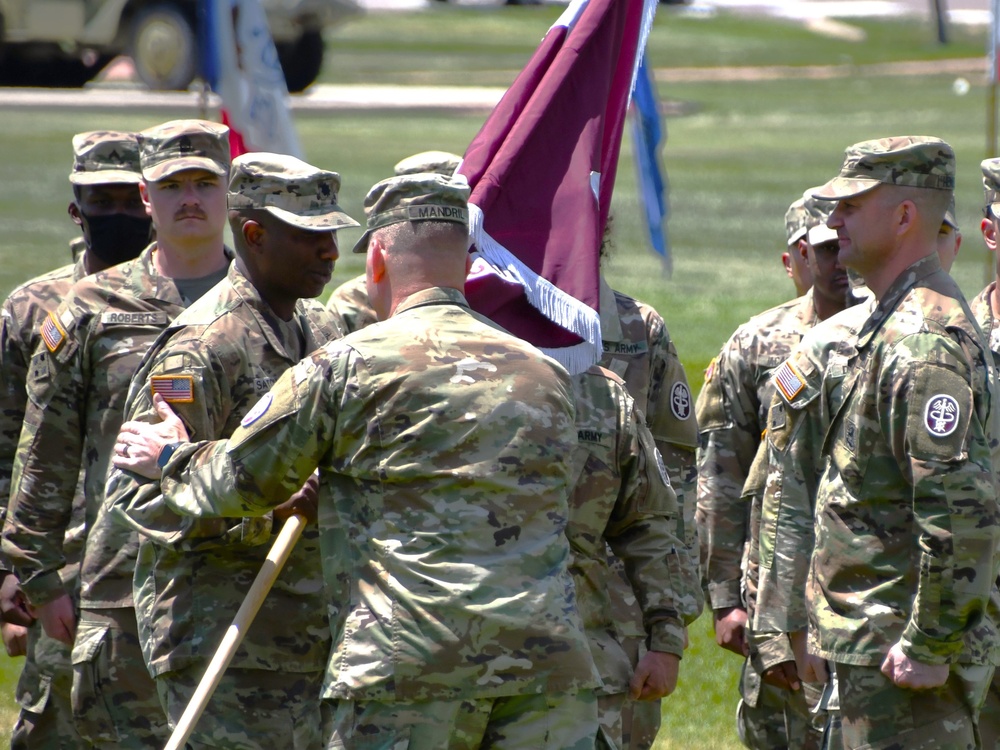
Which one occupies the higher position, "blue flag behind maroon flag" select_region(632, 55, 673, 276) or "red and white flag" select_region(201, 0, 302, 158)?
"red and white flag" select_region(201, 0, 302, 158)

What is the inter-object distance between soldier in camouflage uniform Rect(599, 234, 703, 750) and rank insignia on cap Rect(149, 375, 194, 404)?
4.61 ft

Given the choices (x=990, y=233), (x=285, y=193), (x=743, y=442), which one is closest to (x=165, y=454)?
(x=285, y=193)

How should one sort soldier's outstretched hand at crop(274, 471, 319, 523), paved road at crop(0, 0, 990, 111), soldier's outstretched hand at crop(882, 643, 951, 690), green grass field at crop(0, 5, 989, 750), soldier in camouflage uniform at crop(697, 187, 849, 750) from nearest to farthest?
soldier's outstretched hand at crop(274, 471, 319, 523) < soldier's outstretched hand at crop(882, 643, 951, 690) < soldier in camouflage uniform at crop(697, 187, 849, 750) < green grass field at crop(0, 5, 989, 750) < paved road at crop(0, 0, 990, 111)

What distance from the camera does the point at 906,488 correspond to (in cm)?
468

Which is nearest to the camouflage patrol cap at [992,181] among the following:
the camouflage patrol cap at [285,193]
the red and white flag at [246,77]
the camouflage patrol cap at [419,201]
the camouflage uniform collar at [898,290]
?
the camouflage uniform collar at [898,290]

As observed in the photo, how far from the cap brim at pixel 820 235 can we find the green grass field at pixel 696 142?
90.1 inches

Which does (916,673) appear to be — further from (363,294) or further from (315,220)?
(363,294)

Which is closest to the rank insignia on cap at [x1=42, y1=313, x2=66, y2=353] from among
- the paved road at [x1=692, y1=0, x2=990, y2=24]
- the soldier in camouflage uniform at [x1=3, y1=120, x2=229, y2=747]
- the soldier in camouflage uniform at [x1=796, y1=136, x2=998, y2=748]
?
the soldier in camouflage uniform at [x1=3, y1=120, x2=229, y2=747]

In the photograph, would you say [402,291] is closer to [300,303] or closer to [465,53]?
[300,303]

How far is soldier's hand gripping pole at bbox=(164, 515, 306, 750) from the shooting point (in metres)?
4.05

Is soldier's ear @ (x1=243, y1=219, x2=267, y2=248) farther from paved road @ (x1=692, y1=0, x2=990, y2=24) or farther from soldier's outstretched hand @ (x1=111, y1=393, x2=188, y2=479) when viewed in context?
paved road @ (x1=692, y1=0, x2=990, y2=24)

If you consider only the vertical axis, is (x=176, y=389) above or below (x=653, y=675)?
above

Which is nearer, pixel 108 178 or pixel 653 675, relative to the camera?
pixel 653 675

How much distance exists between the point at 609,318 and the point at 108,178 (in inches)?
87.2
